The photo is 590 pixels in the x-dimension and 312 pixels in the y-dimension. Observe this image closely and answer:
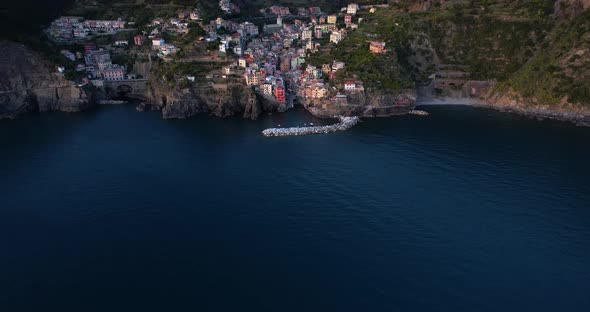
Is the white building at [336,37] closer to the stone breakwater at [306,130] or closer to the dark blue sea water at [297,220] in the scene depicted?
the stone breakwater at [306,130]

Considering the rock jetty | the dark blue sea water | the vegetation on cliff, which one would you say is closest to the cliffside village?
the rock jetty

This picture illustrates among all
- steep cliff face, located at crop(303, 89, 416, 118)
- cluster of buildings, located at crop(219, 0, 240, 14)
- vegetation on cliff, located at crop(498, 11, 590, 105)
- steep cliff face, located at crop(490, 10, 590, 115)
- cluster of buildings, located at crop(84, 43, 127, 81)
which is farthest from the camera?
cluster of buildings, located at crop(219, 0, 240, 14)

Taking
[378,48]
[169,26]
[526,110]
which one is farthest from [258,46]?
[526,110]

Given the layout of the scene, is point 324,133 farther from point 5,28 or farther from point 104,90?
point 5,28

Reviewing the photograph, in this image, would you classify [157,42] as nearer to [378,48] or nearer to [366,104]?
[378,48]

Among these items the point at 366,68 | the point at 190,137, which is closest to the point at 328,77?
the point at 366,68

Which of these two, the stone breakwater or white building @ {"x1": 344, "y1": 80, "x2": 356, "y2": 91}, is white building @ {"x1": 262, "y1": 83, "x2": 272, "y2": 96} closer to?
the stone breakwater
